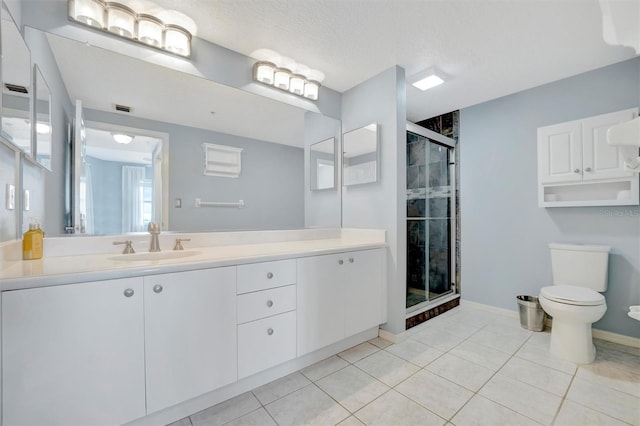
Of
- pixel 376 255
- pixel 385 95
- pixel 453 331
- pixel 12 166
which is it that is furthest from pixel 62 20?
pixel 453 331

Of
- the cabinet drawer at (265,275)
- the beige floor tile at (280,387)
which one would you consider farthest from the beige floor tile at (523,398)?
the cabinet drawer at (265,275)

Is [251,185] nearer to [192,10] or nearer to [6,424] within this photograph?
[192,10]

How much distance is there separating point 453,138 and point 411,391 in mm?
2753

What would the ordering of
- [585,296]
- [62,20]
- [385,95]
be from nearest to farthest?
[62,20] → [585,296] → [385,95]

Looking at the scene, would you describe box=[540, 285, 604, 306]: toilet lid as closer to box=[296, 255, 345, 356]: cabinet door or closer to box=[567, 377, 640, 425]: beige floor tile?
box=[567, 377, 640, 425]: beige floor tile

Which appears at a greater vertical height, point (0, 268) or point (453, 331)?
point (0, 268)

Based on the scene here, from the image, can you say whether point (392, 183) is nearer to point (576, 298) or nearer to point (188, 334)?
point (576, 298)

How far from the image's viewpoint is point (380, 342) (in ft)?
7.43

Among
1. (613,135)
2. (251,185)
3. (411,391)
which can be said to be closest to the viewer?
(613,135)

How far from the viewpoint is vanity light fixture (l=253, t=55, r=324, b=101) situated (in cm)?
211

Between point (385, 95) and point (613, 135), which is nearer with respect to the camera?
point (613, 135)

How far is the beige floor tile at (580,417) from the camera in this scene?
1338mm

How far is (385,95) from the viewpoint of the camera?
7.64 ft

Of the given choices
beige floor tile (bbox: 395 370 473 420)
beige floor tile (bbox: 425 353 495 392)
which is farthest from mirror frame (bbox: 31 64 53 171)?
beige floor tile (bbox: 425 353 495 392)
